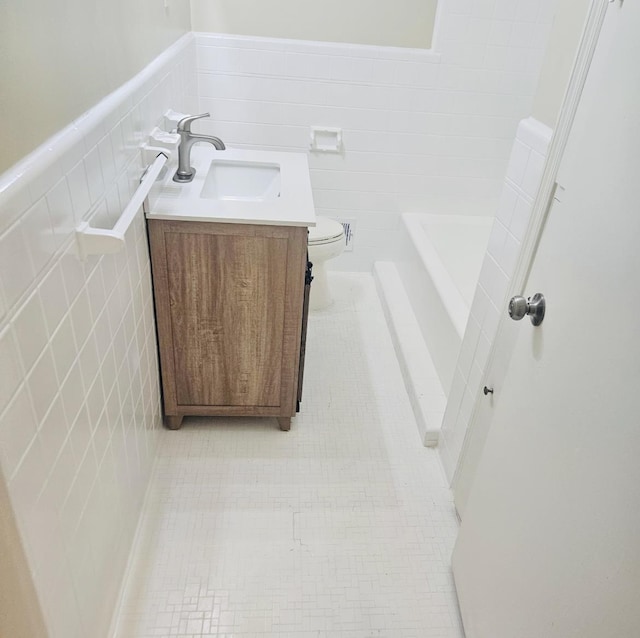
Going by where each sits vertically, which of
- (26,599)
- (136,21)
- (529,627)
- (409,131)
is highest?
(136,21)

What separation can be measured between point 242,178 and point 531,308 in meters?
1.40

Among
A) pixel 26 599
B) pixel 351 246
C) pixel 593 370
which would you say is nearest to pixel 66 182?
pixel 26 599

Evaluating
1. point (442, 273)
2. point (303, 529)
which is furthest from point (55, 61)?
point (442, 273)

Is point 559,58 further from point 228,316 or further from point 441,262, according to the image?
point 441,262

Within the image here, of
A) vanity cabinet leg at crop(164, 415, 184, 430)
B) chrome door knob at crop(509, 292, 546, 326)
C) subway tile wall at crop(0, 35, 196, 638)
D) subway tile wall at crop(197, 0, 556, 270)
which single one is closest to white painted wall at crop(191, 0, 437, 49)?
subway tile wall at crop(197, 0, 556, 270)

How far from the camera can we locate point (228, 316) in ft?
5.69

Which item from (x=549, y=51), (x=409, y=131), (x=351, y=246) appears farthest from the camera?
(x=351, y=246)

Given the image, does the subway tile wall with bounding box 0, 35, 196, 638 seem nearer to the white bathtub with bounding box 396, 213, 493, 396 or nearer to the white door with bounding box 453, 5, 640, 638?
the white door with bounding box 453, 5, 640, 638

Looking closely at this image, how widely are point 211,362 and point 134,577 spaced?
0.68m

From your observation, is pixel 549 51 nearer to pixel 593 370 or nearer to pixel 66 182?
pixel 593 370

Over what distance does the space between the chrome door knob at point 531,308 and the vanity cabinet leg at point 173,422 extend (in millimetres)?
1293

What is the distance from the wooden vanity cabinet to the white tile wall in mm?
546

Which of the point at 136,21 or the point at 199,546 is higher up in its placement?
the point at 136,21

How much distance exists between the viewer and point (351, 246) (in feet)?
9.91
